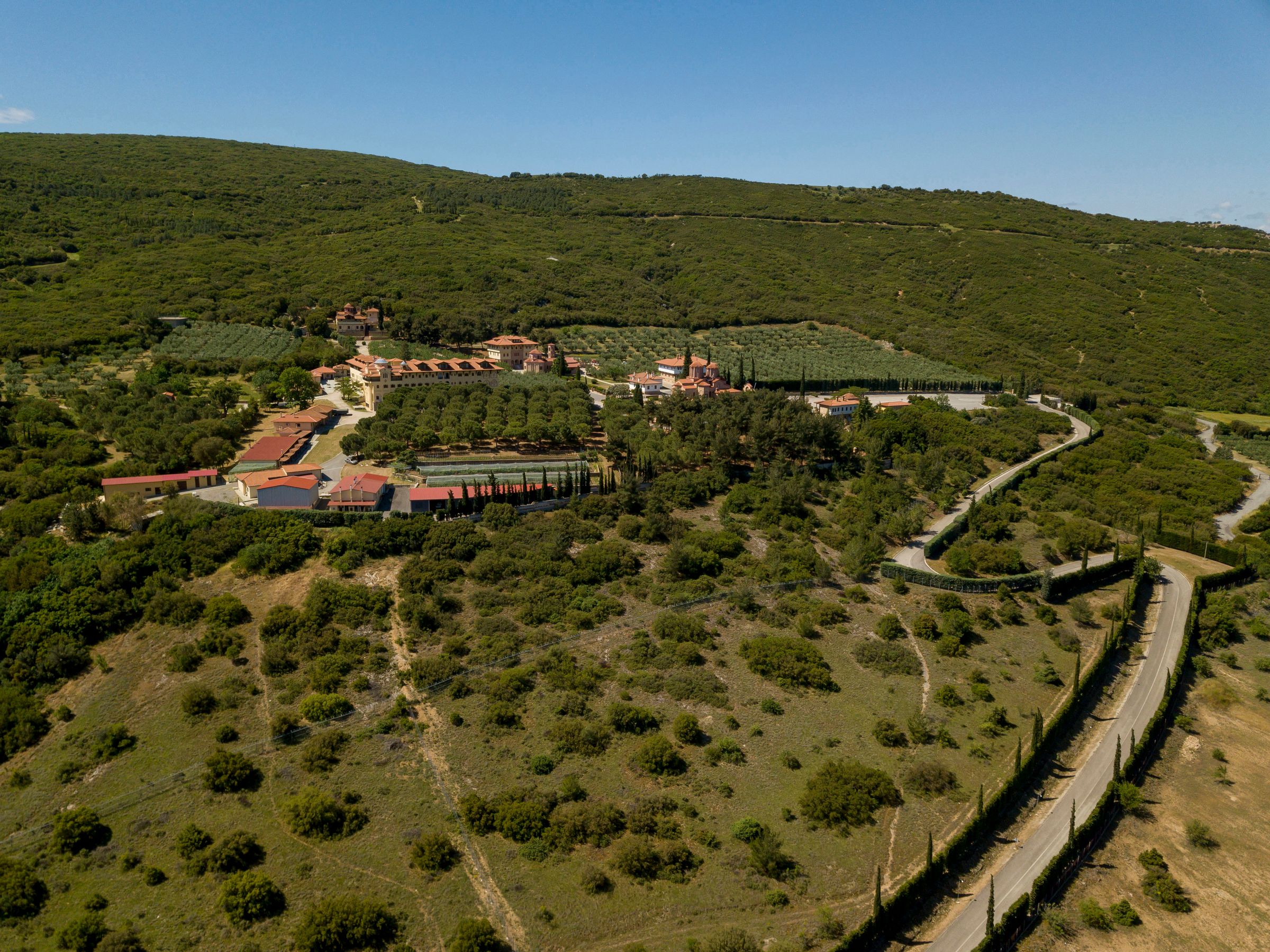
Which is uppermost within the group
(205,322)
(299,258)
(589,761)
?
(299,258)

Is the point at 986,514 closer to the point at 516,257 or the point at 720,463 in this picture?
the point at 720,463

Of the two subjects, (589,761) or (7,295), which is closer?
(589,761)

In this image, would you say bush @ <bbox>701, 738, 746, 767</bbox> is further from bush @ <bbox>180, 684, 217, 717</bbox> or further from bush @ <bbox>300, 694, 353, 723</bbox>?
bush @ <bbox>180, 684, 217, 717</bbox>

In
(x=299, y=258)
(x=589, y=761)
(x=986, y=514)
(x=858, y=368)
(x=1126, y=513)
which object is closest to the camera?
(x=589, y=761)

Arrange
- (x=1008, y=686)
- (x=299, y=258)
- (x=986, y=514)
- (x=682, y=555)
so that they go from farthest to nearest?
(x=299, y=258), (x=986, y=514), (x=682, y=555), (x=1008, y=686)

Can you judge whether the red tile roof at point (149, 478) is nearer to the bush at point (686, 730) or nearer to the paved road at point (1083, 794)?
the bush at point (686, 730)

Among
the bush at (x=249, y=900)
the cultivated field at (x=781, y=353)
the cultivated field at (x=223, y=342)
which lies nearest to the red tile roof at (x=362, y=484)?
the bush at (x=249, y=900)

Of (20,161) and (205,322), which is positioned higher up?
(20,161)

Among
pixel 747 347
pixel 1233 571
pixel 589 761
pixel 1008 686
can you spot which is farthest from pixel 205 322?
pixel 1233 571
